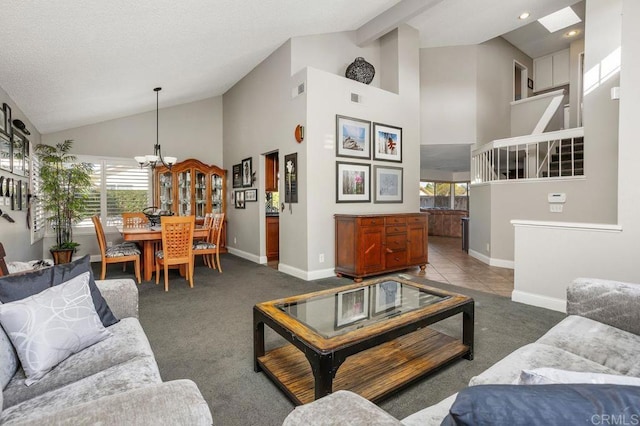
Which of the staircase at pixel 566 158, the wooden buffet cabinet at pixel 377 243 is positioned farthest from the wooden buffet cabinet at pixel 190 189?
the staircase at pixel 566 158

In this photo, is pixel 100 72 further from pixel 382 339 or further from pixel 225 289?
pixel 382 339

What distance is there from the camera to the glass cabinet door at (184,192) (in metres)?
6.41

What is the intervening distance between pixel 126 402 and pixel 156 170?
6211mm

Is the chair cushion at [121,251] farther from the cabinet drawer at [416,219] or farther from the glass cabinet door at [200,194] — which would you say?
the cabinet drawer at [416,219]

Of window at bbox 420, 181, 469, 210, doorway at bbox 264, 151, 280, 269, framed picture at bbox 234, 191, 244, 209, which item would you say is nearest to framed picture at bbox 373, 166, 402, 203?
doorway at bbox 264, 151, 280, 269

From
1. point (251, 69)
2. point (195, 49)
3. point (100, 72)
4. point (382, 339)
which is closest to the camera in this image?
point (382, 339)

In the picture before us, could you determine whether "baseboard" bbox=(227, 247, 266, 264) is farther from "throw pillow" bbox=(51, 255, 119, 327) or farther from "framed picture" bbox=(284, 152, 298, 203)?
"throw pillow" bbox=(51, 255, 119, 327)

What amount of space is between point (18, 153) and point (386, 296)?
4668mm

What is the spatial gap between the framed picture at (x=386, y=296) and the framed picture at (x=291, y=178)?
7.70 feet

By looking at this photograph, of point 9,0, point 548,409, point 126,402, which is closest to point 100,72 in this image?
point 9,0

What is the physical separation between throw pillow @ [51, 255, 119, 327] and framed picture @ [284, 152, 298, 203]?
310cm

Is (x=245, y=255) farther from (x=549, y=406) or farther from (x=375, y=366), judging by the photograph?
(x=549, y=406)

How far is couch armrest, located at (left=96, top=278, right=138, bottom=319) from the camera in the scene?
1887mm

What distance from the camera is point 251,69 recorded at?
227 inches
